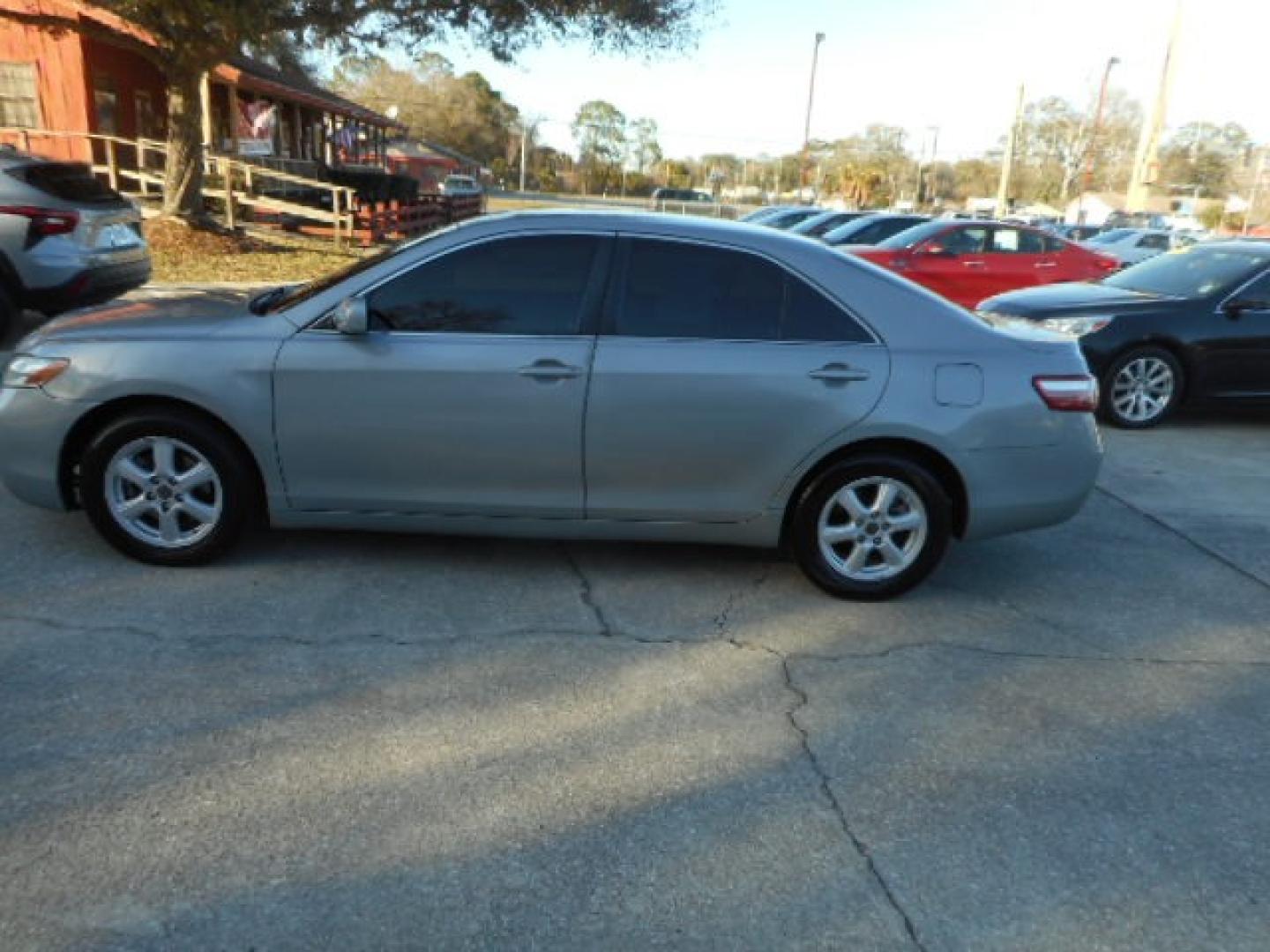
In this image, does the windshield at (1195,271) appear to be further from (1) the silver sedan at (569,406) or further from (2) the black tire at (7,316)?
(2) the black tire at (7,316)

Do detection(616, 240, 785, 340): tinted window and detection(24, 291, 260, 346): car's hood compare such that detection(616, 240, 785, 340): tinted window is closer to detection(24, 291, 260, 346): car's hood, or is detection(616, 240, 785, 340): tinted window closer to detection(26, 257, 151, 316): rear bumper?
detection(24, 291, 260, 346): car's hood

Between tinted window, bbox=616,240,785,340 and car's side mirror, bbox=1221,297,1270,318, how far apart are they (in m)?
5.79

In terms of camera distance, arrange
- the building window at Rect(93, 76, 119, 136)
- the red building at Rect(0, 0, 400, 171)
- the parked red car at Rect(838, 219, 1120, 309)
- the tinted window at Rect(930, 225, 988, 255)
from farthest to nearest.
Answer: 1. the building window at Rect(93, 76, 119, 136)
2. the red building at Rect(0, 0, 400, 171)
3. the tinted window at Rect(930, 225, 988, 255)
4. the parked red car at Rect(838, 219, 1120, 309)

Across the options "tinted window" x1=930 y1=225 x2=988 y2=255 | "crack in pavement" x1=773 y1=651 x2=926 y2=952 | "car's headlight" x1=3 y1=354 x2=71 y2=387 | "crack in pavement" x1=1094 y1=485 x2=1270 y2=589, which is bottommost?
"crack in pavement" x1=773 y1=651 x2=926 y2=952

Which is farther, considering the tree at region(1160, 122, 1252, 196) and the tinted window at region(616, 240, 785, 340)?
the tree at region(1160, 122, 1252, 196)

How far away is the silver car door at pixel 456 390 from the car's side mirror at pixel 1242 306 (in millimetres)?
6365

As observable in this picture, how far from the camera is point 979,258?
1235 centimetres

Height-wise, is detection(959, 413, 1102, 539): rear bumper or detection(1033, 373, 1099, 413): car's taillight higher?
detection(1033, 373, 1099, 413): car's taillight

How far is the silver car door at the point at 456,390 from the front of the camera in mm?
3967

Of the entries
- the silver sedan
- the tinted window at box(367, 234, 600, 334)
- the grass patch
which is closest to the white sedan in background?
the grass patch

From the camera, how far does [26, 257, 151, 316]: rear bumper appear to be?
26.2ft

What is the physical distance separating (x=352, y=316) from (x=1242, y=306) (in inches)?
294

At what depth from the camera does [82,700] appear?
313cm

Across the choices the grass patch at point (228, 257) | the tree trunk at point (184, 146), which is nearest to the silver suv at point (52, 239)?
the grass patch at point (228, 257)
